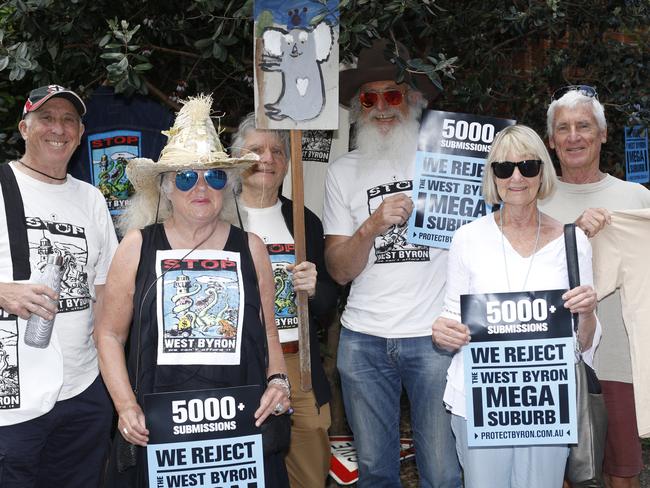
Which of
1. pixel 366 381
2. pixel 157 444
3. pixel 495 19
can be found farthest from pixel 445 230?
pixel 495 19

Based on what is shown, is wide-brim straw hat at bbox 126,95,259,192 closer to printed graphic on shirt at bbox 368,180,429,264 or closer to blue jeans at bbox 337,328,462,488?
printed graphic on shirt at bbox 368,180,429,264

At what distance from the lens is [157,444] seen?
300 centimetres

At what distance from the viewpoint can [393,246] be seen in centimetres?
387

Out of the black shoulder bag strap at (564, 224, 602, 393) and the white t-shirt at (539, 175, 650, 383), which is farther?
the white t-shirt at (539, 175, 650, 383)

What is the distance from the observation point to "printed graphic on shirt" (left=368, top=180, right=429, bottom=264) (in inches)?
152

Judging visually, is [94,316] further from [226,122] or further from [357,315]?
[226,122]

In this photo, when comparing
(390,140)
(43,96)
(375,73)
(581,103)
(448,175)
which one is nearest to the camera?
(43,96)

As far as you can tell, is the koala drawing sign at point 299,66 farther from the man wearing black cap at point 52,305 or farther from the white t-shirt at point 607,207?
the white t-shirt at point 607,207

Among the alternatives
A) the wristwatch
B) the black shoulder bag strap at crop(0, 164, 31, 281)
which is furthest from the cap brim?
the wristwatch

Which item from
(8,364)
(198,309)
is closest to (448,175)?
(198,309)

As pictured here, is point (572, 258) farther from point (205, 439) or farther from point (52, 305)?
point (52, 305)

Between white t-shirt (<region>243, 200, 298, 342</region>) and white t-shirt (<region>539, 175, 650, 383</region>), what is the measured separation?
4.00 ft

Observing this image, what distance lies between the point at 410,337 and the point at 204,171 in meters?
1.25

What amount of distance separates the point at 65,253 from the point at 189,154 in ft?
2.54
